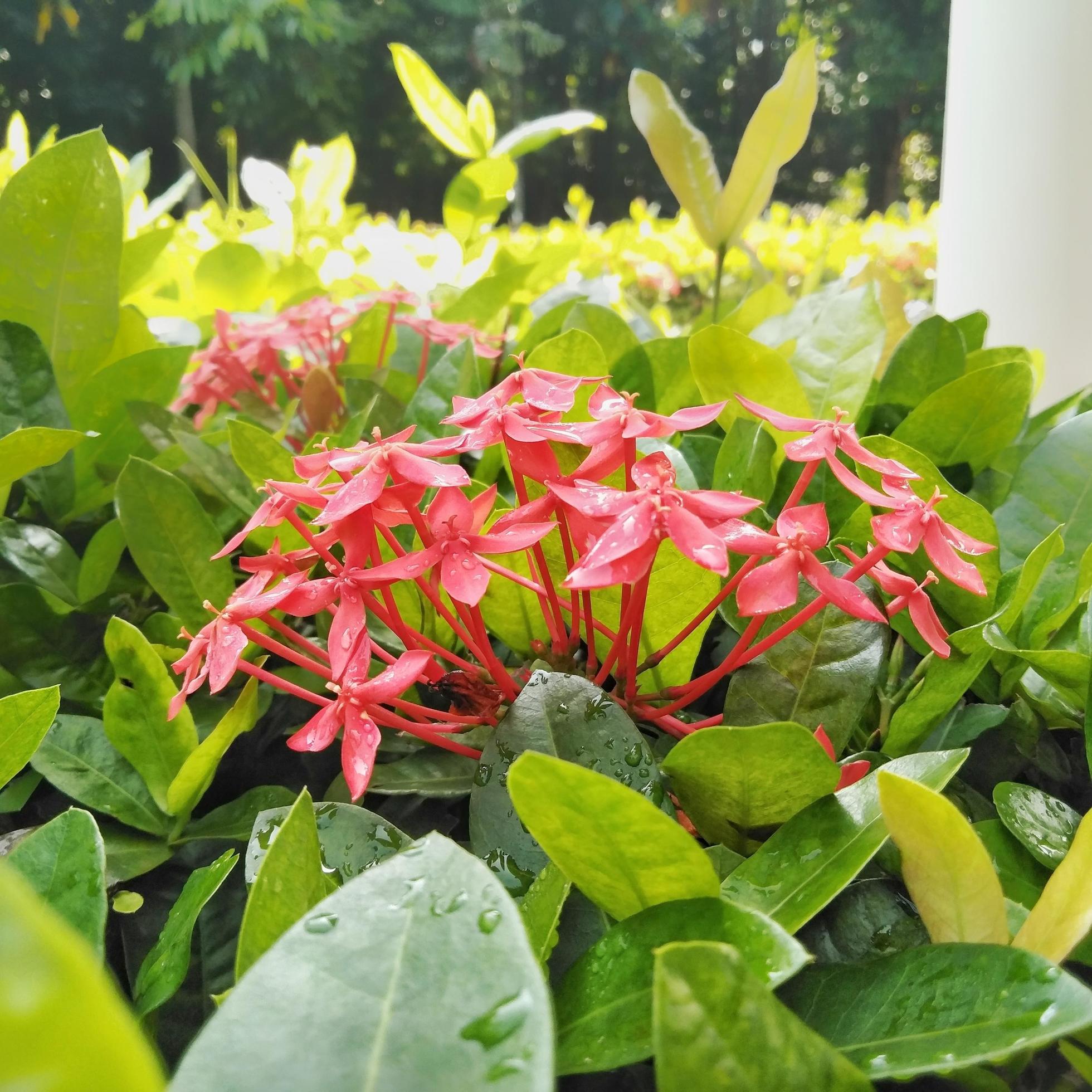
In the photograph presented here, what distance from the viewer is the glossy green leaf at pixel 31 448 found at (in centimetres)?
50

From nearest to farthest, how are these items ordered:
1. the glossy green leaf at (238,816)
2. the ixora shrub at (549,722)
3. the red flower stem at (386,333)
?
the ixora shrub at (549,722) < the glossy green leaf at (238,816) < the red flower stem at (386,333)

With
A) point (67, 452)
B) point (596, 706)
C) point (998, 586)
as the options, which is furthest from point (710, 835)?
point (67, 452)

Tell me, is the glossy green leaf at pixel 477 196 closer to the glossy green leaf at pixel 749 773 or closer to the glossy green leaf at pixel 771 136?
the glossy green leaf at pixel 771 136

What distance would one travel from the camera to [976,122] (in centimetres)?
96

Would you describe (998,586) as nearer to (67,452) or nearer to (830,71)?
(67,452)

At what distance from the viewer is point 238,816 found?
0.47m

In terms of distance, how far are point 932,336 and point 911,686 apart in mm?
312

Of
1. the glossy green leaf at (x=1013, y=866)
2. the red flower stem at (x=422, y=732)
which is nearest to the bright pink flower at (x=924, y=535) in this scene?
the glossy green leaf at (x=1013, y=866)

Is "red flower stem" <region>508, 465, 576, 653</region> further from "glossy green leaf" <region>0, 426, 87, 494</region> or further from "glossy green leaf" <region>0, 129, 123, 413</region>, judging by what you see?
"glossy green leaf" <region>0, 129, 123, 413</region>

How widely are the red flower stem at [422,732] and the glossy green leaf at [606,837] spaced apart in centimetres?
10

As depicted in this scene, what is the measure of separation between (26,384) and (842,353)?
57 centimetres

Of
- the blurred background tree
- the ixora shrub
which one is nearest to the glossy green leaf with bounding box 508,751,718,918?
the ixora shrub

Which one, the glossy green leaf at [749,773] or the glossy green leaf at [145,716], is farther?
the glossy green leaf at [145,716]

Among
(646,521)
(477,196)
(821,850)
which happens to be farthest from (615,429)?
(477,196)
